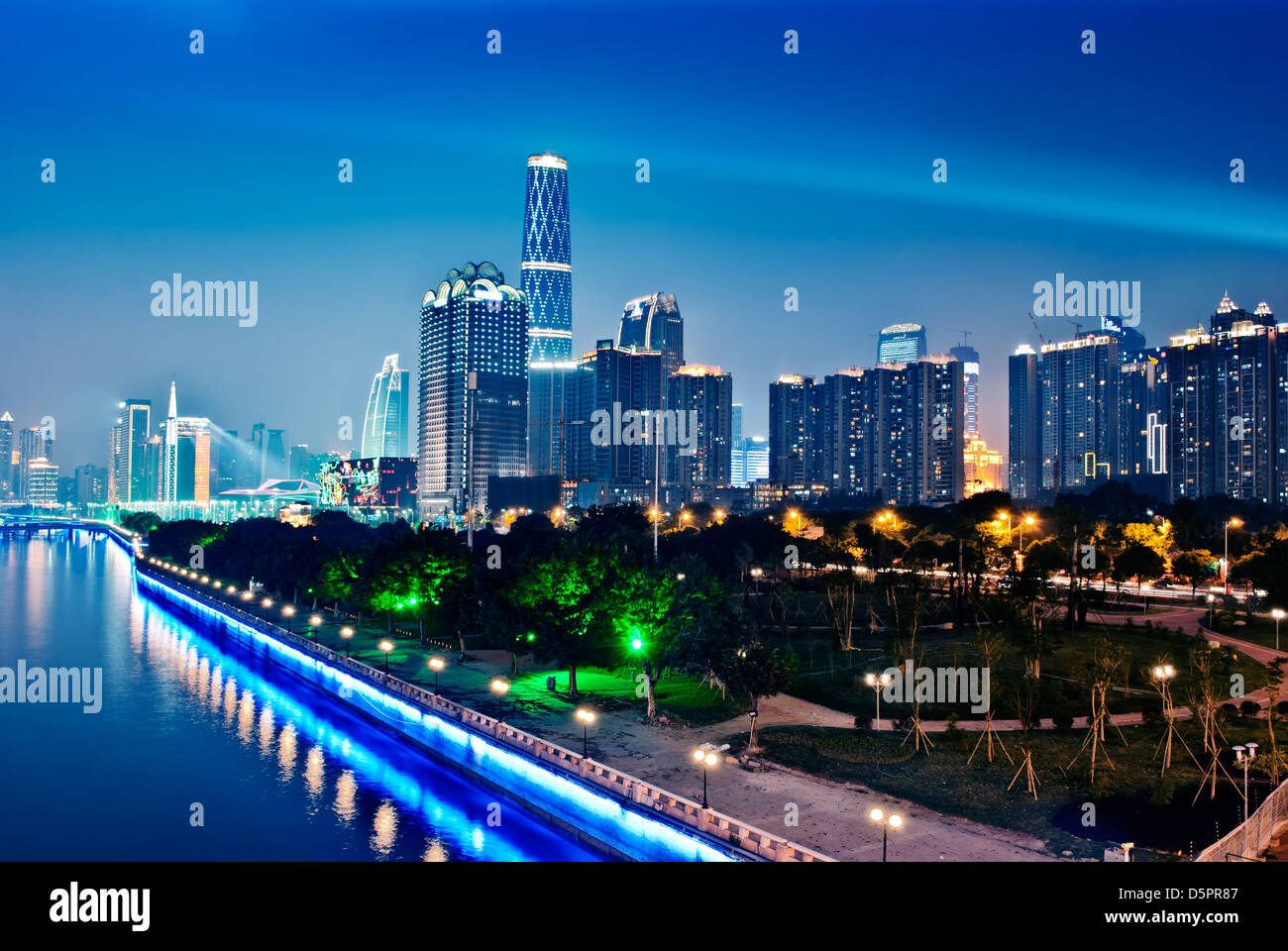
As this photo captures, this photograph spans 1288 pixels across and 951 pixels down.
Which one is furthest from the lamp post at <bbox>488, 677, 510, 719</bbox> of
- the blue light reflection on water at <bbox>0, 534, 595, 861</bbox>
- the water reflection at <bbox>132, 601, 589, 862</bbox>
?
the water reflection at <bbox>132, 601, 589, 862</bbox>

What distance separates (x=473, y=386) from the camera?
184750 millimetres

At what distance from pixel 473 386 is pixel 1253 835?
174 meters

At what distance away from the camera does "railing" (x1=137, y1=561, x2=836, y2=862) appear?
809 inches

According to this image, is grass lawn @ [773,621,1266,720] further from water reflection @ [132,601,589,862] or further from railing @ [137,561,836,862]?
water reflection @ [132,601,589,862]

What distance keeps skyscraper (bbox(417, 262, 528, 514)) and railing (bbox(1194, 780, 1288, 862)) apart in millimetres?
166767

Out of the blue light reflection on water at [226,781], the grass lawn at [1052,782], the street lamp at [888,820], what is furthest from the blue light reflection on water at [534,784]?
the grass lawn at [1052,782]

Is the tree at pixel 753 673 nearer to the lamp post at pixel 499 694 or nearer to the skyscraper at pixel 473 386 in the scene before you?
the lamp post at pixel 499 694

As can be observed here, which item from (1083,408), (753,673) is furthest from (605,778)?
(1083,408)

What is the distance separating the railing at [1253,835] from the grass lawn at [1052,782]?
119 centimetres

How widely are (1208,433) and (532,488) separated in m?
113
